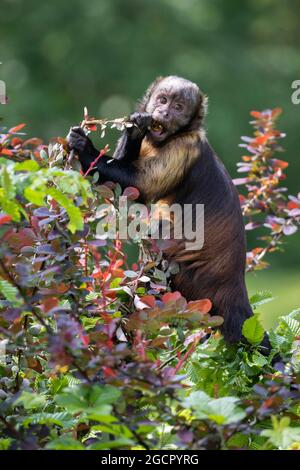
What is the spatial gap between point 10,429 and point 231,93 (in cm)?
1388

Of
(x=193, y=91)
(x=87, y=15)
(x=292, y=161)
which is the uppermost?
(x=87, y=15)

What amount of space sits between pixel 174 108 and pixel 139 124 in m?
0.32

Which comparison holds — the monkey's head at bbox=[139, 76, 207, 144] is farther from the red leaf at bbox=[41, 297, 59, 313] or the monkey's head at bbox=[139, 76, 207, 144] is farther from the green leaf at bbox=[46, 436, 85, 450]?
the green leaf at bbox=[46, 436, 85, 450]

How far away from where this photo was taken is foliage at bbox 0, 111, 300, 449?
2107mm

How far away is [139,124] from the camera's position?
13.7 feet

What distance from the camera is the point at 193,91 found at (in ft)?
14.8

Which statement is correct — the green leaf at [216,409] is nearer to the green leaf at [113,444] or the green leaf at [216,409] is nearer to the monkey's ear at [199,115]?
the green leaf at [113,444]

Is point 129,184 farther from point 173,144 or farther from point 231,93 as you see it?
point 231,93

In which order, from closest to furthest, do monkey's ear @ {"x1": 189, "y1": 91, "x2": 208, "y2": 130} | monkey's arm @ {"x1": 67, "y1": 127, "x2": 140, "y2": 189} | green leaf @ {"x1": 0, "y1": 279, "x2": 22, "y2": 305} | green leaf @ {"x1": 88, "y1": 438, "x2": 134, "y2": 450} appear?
1. green leaf @ {"x1": 88, "y1": 438, "x2": 134, "y2": 450}
2. green leaf @ {"x1": 0, "y1": 279, "x2": 22, "y2": 305}
3. monkey's arm @ {"x1": 67, "y1": 127, "x2": 140, "y2": 189}
4. monkey's ear @ {"x1": 189, "y1": 91, "x2": 208, "y2": 130}

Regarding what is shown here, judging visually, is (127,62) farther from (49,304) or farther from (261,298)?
(49,304)

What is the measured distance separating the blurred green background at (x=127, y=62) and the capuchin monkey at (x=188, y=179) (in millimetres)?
10663

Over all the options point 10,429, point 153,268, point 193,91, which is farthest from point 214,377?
point 193,91

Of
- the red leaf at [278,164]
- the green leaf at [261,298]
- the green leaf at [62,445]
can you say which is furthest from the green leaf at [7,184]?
the red leaf at [278,164]

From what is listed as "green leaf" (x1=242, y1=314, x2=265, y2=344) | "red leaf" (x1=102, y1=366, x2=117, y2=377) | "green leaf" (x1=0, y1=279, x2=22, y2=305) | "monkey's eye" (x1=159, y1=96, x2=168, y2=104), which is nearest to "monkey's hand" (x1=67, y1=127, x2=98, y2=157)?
"monkey's eye" (x1=159, y1=96, x2=168, y2=104)
